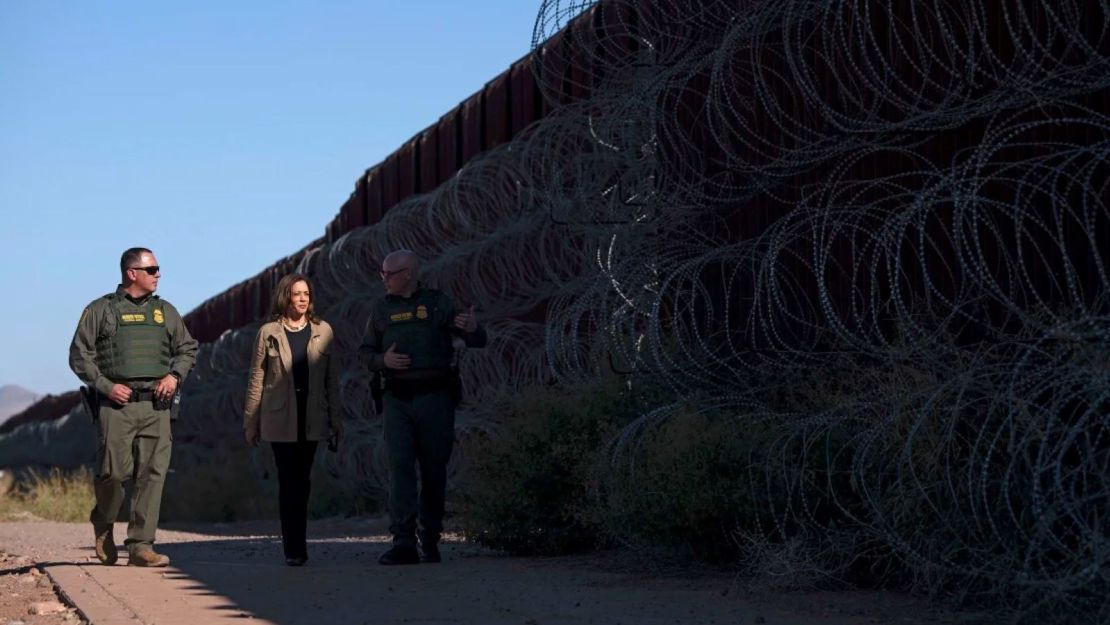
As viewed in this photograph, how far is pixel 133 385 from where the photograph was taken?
34.1ft

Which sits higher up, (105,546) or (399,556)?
(105,546)

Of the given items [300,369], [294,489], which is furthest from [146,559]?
[300,369]

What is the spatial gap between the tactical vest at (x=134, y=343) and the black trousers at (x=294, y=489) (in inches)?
36.7

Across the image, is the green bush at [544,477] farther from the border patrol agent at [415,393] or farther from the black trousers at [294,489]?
the black trousers at [294,489]

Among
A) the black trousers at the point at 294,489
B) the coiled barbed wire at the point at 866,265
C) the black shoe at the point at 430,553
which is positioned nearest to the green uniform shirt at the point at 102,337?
the black trousers at the point at 294,489

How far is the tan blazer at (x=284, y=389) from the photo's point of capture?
1025cm

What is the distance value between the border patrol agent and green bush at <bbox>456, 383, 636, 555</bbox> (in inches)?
22.2

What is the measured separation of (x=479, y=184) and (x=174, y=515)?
324 inches

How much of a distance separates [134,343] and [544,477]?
268 cm

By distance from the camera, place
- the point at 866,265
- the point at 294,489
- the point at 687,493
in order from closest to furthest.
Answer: the point at 687,493 < the point at 866,265 < the point at 294,489

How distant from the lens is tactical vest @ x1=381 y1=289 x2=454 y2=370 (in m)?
10.1

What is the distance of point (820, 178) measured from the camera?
10.3 meters

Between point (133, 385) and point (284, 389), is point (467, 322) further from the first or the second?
point (133, 385)

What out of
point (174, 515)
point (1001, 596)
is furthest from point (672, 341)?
point (174, 515)
